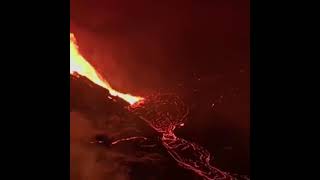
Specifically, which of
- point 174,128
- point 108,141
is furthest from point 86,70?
point 174,128

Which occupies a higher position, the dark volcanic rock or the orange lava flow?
the orange lava flow

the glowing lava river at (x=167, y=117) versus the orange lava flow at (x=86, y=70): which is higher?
the orange lava flow at (x=86, y=70)

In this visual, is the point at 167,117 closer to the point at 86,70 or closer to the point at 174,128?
the point at 174,128

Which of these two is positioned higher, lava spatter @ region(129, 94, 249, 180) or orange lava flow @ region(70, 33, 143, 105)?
orange lava flow @ region(70, 33, 143, 105)

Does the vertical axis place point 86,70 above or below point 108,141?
above
